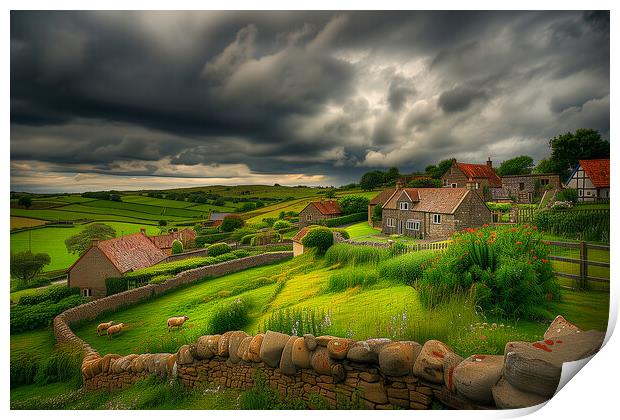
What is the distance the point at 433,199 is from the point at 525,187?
1160 millimetres

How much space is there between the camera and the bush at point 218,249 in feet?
14.1

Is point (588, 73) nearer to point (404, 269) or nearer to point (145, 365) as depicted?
point (404, 269)

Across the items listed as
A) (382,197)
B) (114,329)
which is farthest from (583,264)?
(114,329)

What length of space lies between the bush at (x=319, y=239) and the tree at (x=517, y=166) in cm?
237

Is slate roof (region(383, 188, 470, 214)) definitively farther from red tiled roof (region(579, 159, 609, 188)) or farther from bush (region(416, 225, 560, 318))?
red tiled roof (region(579, 159, 609, 188))

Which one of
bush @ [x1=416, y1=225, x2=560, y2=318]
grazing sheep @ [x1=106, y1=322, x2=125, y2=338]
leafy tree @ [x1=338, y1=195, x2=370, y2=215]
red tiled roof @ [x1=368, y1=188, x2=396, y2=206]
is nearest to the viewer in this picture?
bush @ [x1=416, y1=225, x2=560, y2=318]

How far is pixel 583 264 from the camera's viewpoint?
3.87 m

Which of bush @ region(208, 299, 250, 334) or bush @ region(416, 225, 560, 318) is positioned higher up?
bush @ region(416, 225, 560, 318)

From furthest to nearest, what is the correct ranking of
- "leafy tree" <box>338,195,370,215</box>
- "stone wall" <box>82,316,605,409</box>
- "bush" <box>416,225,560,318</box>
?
"leafy tree" <box>338,195,370,215</box>, "bush" <box>416,225,560,318</box>, "stone wall" <box>82,316,605,409</box>

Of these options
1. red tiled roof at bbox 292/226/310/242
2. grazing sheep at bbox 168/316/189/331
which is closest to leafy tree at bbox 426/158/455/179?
red tiled roof at bbox 292/226/310/242

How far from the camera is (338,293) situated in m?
4.00

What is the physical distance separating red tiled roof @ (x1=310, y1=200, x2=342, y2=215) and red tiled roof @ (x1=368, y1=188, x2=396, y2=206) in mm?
470

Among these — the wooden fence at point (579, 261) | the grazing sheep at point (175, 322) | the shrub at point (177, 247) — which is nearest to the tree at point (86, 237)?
the shrub at point (177, 247)

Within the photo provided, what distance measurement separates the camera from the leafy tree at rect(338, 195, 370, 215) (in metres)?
4.37
